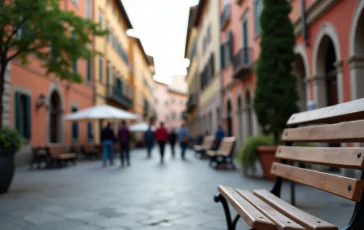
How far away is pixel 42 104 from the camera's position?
17.3 m

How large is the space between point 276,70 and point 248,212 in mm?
6938

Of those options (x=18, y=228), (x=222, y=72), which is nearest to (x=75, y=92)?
(x=222, y=72)

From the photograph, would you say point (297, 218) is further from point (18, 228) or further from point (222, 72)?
point (222, 72)

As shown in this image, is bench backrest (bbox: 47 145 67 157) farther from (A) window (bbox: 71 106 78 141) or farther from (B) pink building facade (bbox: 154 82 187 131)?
(B) pink building facade (bbox: 154 82 187 131)

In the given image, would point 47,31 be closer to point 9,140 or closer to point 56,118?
point 9,140

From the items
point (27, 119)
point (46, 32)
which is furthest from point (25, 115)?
point (46, 32)

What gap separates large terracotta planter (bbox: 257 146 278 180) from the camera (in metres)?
8.50

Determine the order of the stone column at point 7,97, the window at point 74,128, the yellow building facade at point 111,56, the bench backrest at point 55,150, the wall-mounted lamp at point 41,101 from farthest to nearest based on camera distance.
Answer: the yellow building facade at point 111,56 < the window at point 74,128 < the wall-mounted lamp at point 41,101 < the bench backrest at point 55,150 < the stone column at point 7,97

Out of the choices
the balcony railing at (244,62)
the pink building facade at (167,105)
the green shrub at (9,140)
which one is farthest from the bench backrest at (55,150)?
the pink building facade at (167,105)

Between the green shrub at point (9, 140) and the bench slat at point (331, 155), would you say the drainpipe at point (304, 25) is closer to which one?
the green shrub at point (9, 140)

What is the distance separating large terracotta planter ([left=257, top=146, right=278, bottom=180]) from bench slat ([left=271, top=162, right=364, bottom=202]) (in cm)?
460

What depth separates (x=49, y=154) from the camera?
14086mm

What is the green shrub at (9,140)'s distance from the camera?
722 centimetres

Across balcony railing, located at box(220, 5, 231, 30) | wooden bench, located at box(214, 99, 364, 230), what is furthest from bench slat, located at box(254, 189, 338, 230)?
balcony railing, located at box(220, 5, 231, 30)
